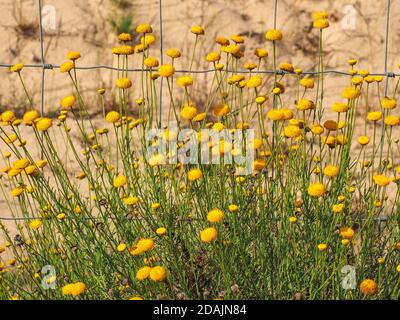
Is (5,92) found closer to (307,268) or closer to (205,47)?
(205,47)

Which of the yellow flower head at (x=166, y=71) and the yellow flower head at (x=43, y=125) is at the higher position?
the yellow flower head at (x=166, y=71)

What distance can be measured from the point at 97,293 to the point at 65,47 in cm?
297

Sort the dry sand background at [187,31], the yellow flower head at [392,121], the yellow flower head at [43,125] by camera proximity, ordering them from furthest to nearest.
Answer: the dry sand background at [187,31] < the yellow flower head at [392,121] < the yellow flower head at [43,125]

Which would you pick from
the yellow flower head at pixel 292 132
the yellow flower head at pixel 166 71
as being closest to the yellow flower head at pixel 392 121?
the yellow flower head at pixel 292 132

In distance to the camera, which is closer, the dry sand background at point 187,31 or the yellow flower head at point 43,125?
the yellow flower head at point 43,125

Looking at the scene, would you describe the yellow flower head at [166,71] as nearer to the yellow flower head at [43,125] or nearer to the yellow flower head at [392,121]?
the yellow flower head at [43,125]

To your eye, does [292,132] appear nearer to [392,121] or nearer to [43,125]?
[392,121]

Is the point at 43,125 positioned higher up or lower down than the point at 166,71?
lower down

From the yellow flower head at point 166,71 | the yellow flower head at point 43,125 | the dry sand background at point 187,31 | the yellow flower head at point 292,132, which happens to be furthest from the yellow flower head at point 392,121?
the dry sand background at point 187,31

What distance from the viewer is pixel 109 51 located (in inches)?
179

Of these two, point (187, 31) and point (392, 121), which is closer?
point (392, 121)

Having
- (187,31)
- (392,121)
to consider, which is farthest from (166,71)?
(187,31)

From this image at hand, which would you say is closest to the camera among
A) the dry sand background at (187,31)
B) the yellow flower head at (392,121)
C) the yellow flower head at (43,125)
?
the yellow flower head at (43,125)
